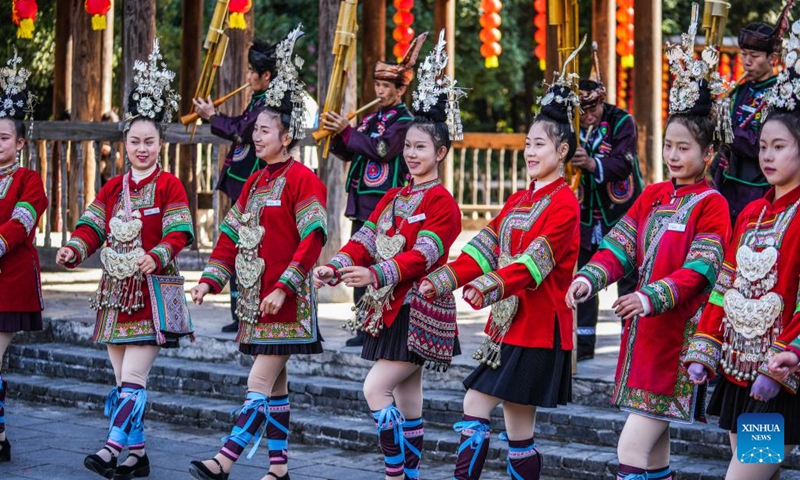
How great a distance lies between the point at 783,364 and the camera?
11.5 ft

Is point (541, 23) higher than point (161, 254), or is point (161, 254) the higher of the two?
point (541, 23)

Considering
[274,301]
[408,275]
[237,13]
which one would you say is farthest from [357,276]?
[237,13]

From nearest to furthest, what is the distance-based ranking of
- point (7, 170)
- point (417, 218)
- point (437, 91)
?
point (417, 218) < point (437, 91) < point (7, 170)

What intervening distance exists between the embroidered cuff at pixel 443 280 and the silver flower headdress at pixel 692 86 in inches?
40.2

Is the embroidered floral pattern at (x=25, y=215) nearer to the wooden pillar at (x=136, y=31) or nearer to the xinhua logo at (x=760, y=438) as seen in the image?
the xinhua logo at (x=760, y=438)

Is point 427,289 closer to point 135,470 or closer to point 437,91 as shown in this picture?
point 437,91

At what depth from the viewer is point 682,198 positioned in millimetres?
4203

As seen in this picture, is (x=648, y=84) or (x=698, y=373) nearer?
(x=698, y=373)

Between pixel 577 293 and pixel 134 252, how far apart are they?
87.2 inches

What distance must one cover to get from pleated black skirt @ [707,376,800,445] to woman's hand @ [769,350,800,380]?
0.16 meters

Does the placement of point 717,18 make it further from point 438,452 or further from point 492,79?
point 492,79

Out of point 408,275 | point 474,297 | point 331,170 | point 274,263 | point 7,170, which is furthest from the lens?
point 331,170

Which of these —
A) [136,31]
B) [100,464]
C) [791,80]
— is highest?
[136,31]

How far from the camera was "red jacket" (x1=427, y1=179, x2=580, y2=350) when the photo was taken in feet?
14.2
